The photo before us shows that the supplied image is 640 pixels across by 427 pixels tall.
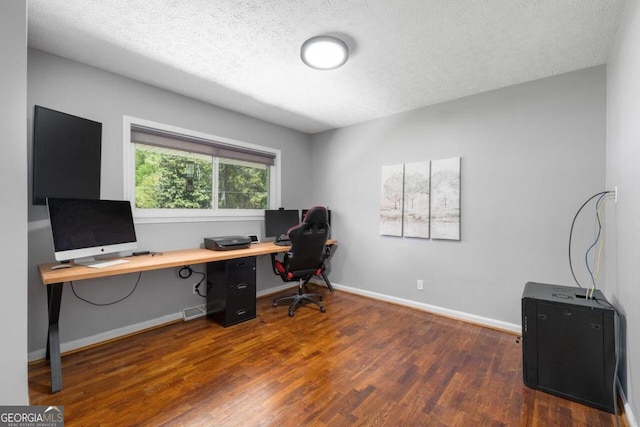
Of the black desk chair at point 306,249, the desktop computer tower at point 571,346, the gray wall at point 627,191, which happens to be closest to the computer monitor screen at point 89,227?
the black desk chair at point 306,249

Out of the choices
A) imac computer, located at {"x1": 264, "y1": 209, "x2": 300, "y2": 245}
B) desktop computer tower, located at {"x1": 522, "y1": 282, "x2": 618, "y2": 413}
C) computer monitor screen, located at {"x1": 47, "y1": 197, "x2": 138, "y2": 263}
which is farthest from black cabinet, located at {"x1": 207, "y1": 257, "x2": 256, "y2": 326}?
desktop computer tower, located at {"x1": 522, "y1": 282, "x2": 618, "y2": 413}

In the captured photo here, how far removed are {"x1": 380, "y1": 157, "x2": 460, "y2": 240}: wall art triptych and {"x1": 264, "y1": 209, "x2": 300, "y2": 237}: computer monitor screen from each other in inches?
52.1

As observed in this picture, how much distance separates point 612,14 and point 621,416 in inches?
100

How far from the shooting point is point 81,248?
83.4 inches

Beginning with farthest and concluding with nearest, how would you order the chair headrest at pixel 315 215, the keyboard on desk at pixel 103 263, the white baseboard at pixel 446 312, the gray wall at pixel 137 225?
the chair headrest at pixel 315 215 → the white baseboard at pixel 446 312 → the gray wall at pixel 137 225 → the keyboard on desk at pixel 103 263

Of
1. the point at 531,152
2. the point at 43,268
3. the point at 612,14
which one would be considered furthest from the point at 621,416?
the point at 43,268

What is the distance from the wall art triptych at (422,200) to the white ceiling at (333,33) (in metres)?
0.88

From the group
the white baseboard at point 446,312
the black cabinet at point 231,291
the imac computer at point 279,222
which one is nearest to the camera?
the white baseboard at point 446,312

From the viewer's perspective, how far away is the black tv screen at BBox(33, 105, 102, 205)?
2.02m

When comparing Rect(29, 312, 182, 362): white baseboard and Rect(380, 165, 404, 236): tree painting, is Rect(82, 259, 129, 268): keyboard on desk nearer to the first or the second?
Rect(29, 312, 182, 362): white baseboard

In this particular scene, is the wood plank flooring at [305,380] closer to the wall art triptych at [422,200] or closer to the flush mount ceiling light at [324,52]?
the wall art triptych at [422,200]

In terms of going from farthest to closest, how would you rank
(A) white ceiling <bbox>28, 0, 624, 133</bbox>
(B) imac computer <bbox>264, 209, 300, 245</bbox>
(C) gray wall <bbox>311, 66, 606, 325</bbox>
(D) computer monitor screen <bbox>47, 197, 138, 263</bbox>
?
(B) imac computer <bbox>264, 209, 300, 245</bbox>, (C) gray wall <bbox>311, 66, 606, 325</bbox>, (D) computer monitor screen <bbox>47, 197, 138, 263</bbox>, (A) white ceiling <bbox>28, 0, 624, 133</bbox>

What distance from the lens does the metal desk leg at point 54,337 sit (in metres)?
1.85

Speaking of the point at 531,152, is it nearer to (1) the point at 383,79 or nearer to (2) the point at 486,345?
(1) the point at 383,79
